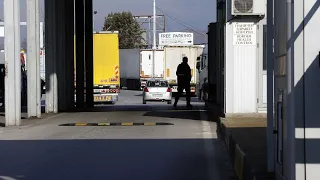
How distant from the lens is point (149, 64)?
49906mm

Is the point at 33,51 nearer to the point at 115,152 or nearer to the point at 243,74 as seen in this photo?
the point at 243,74

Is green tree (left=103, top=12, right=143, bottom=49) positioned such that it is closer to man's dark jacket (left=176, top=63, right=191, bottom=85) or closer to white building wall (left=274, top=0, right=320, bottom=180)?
man's dark jacket (left=176, top=63, right=191, bottom=85)

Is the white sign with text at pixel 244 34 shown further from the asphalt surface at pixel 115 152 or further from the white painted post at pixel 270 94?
the white painted post at pixel 270 94

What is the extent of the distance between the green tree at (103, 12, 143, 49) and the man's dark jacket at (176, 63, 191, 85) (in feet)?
223

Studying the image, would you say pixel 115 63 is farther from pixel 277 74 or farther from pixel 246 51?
pixel 277 74

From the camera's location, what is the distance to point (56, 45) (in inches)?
805

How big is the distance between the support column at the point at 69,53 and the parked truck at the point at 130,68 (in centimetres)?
2871

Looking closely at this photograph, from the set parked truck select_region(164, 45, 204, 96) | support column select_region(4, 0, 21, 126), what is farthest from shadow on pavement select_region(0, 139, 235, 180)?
parked truck select_region(164, 45, 204, 96)

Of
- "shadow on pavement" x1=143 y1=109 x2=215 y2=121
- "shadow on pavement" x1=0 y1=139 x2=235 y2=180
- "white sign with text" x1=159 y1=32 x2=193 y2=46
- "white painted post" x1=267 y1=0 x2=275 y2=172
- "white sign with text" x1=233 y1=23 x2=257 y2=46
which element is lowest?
"shadow on pavement" x1=0 y1=139 x2=235 y2=180

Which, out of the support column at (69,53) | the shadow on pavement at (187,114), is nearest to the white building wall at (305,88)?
the shadow on pavement at (187,114)

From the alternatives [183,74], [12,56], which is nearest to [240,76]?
[183,74]

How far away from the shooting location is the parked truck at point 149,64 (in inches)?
1905

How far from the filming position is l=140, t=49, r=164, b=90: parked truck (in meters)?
48.4

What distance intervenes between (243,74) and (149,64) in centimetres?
3487
